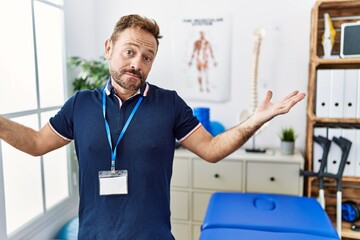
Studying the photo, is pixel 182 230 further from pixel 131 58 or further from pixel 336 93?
pixel 131 58

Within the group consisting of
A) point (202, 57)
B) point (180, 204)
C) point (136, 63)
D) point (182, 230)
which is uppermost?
point (202, 57)

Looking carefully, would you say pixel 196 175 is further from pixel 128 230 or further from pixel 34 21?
pixel 34 21

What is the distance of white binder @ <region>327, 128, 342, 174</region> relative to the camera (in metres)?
2.26

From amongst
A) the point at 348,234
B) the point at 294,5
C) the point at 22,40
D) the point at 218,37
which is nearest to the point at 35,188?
the point at 22,40

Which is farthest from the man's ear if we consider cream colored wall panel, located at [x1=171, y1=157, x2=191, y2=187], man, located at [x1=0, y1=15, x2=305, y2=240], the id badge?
cream colored wall panel, located at [x1=171, y1=157, x2=191, y2=187]

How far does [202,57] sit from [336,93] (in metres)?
1.06

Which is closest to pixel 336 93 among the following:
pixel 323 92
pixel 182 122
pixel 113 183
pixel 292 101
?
pixel 323 92

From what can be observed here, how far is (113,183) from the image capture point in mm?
1236

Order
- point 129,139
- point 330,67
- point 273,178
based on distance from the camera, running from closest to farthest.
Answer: point 129,139 < point 273,178 < point 330,67

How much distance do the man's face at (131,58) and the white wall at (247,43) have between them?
1482mm

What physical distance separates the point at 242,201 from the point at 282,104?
2.58 feet

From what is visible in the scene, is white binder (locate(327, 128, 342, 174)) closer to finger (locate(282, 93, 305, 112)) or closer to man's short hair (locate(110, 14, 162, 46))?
finger (locate(282, 93, 305, 112))

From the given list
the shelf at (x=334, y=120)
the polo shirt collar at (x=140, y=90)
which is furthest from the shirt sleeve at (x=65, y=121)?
the shelf at (x=334, y=120)

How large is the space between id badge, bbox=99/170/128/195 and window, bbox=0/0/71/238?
3.19ft
